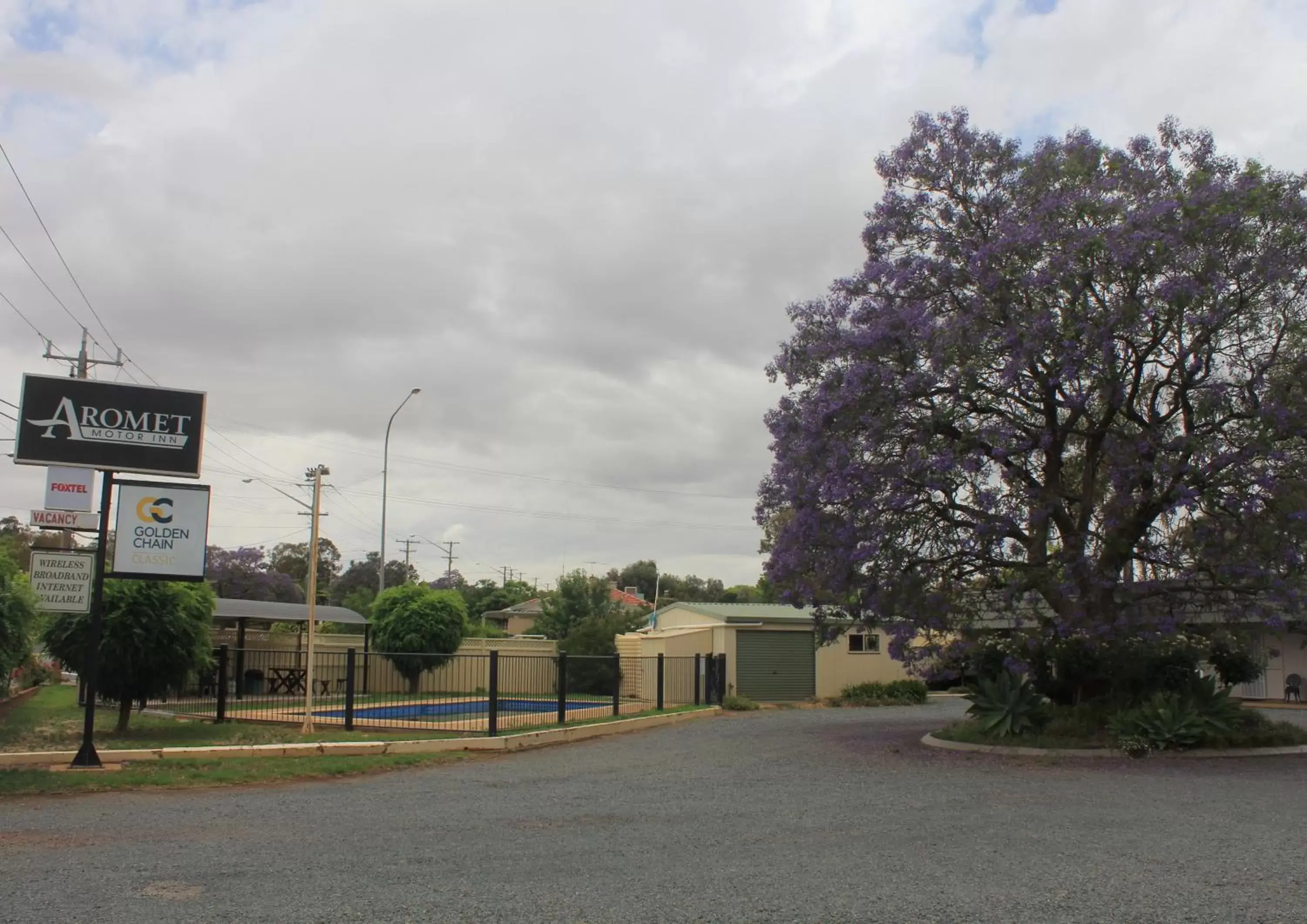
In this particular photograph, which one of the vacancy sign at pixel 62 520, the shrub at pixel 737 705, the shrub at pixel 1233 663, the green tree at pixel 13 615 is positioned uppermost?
the vacancy sign at pixel 62 520

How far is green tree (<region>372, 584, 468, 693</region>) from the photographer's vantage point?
31.5 meters

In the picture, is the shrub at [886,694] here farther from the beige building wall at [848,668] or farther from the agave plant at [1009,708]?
the agave plant at [1009,708]

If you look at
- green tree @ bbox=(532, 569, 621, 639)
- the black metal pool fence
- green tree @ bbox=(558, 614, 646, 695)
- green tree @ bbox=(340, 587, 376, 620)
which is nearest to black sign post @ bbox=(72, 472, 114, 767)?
the black metal pool fence

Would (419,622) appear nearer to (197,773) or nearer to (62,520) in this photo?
(62,520)

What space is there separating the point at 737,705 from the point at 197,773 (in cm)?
1763

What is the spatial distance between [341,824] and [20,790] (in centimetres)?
447

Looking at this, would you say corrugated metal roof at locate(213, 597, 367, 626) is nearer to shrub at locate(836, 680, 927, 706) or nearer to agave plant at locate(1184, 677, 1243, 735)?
shrub at locate(836, 680, 927, 706)

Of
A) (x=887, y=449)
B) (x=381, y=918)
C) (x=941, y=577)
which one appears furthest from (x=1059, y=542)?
(x=381, y=918)

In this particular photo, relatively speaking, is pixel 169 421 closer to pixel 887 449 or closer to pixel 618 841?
pixel 618 841

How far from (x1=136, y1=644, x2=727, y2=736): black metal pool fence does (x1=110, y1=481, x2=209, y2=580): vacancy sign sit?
279 centimetres

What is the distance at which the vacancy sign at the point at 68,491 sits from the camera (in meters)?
32.5

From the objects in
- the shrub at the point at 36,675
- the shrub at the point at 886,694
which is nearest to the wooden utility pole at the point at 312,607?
the shrub at the point at 36,675

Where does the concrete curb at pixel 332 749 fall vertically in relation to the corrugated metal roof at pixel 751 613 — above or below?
below

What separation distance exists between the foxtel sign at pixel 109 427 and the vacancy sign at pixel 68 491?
66.0 feet
